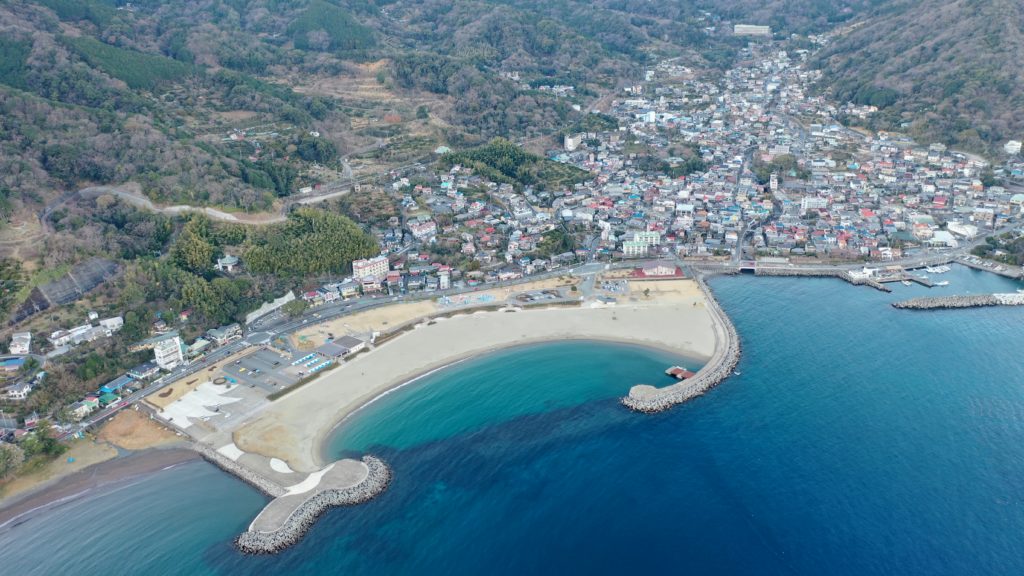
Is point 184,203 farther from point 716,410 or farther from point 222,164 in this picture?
point 716,410

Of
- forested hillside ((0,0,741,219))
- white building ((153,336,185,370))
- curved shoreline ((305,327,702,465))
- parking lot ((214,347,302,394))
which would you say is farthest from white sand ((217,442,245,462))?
forested hillside ((0,0,741,219))

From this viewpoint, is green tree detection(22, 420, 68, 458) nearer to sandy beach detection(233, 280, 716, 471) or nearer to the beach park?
the beach park

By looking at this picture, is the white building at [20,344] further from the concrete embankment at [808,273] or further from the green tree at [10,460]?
the concrete embankment at [808,273]

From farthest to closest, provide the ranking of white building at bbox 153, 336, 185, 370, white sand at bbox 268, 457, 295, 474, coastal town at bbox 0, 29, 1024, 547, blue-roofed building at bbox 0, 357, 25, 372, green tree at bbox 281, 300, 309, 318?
green tree at bbox 281, 300, 309, 318, white building at bbox 153, 336, 185, 370, blue-roofed building at bbox 0, 357, 25, 372, coastal town at bbox 0, 29, 1024, 547, white sand at bbox 268, 457, 295, 474

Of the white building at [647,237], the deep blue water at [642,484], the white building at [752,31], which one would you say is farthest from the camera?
the white building at [752,31]

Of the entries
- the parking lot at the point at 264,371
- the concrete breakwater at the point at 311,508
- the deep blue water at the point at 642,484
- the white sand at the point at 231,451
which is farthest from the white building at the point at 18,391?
the concrete breakwater at the point at 311,508

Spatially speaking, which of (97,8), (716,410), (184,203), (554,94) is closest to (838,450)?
(716,410)

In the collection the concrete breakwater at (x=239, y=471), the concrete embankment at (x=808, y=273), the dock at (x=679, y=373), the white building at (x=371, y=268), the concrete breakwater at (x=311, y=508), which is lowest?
the concrete breakwater at (x=311, y=508)
